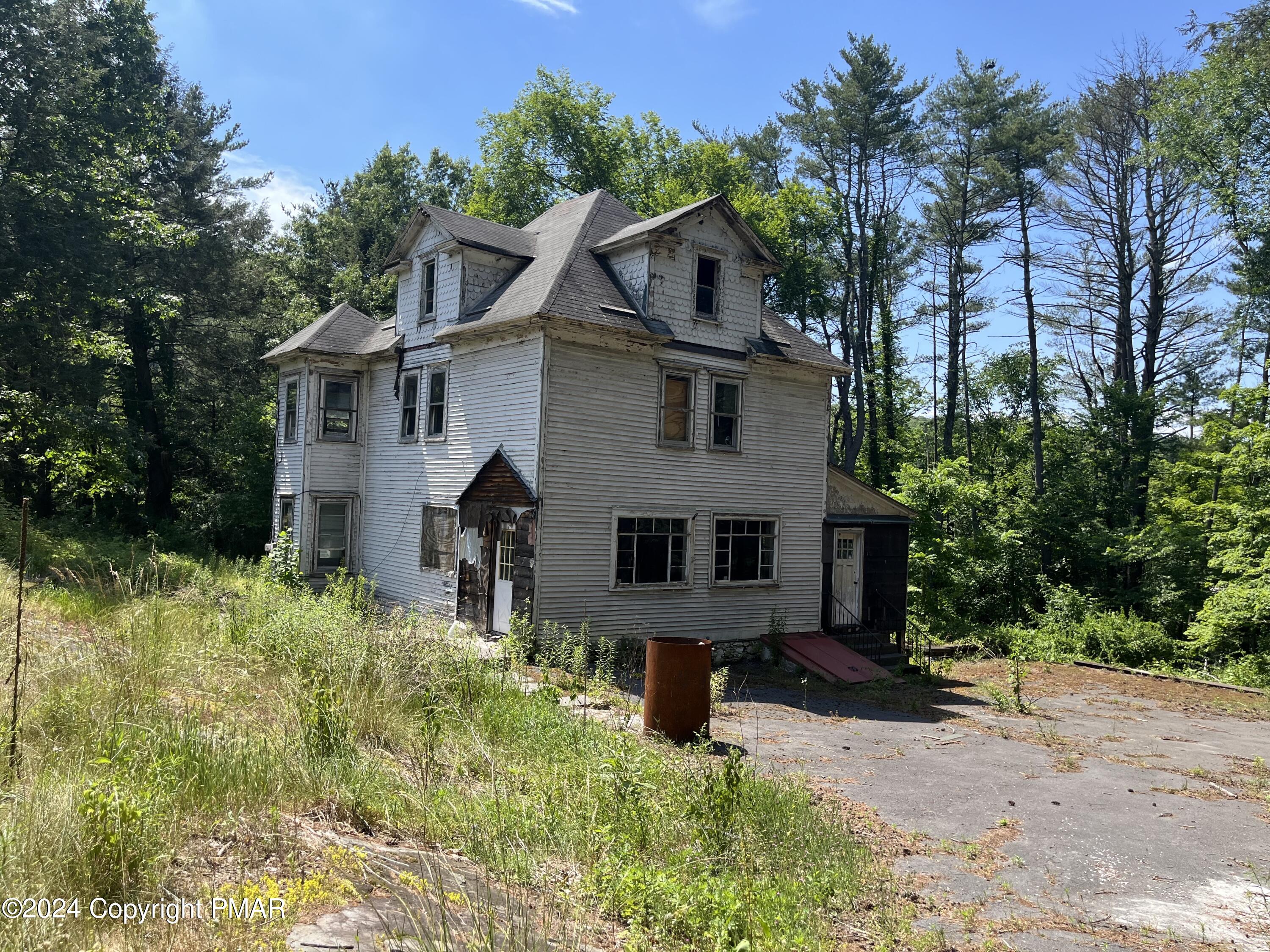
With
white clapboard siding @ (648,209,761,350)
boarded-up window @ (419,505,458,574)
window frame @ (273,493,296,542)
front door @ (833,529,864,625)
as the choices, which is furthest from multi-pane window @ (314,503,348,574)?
front door @ (833,529,864,625)

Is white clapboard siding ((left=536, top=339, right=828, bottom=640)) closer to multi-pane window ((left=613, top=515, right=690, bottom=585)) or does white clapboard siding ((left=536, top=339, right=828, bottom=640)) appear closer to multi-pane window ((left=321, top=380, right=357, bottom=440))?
multi-pane window ((left=613, top=515, right=690, bottom=585))

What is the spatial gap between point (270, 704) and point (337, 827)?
96.0 inches

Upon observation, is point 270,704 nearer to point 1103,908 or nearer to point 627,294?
point 1103,908

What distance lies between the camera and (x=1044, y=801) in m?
8.63

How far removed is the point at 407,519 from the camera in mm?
19234

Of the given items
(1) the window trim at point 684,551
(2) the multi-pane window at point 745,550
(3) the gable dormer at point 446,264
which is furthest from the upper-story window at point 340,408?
(2) the multi-pane window at point 745,550

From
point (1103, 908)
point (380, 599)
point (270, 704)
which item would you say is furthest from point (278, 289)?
point (1103, 908)

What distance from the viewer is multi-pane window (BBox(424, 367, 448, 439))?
723 inches

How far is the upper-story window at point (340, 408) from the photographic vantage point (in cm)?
2152

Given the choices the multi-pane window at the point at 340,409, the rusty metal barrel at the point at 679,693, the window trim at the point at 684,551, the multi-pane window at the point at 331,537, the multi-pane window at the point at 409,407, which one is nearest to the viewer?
the rusty metal barrel at the point at 679,693

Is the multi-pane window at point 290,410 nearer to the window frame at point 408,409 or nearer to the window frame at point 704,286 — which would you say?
the window frame at point 408,409

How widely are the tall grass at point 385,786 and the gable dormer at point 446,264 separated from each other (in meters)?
10.4

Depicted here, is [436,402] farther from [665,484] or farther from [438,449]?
[665,484]

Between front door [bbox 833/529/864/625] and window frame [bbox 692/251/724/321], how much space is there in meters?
6.63
